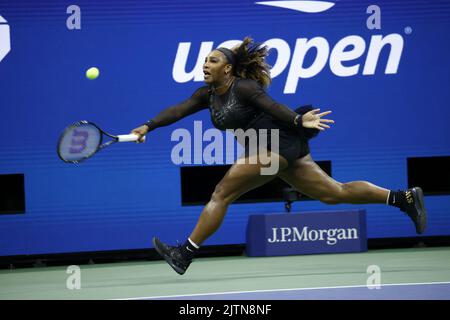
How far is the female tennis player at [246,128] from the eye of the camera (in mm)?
7188

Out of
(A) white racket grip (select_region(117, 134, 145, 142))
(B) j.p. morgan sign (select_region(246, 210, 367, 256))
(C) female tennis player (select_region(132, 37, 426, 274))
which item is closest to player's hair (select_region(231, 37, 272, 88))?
(C) female tennis player (select_region(132, 37, 426, 274))

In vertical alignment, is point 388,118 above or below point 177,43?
below

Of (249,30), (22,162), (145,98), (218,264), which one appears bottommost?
(218,264)

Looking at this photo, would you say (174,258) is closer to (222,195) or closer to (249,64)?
(222,195)

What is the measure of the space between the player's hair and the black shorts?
1.27ft

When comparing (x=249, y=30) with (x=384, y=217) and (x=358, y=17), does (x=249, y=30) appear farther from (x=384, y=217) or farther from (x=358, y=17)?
(x=384, y=217)

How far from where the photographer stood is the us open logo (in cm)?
891

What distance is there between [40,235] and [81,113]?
4.18 ft

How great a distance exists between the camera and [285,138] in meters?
7.28

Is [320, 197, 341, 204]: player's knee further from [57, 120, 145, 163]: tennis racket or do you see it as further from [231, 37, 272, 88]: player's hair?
[57, 120, 145, 163]: tennis racket

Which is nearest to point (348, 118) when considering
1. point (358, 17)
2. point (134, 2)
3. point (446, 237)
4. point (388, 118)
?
point (388, 118)

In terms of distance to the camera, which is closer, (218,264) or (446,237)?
(218,264)

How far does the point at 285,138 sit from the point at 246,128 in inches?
13.6

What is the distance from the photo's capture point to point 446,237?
978 centimetres
